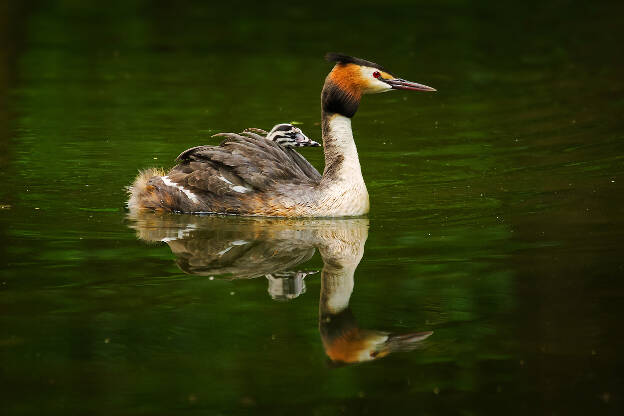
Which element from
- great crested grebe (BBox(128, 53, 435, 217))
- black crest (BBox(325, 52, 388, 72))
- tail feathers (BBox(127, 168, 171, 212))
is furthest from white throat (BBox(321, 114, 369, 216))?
tail feathers (BBox(127, 168, 171, 212))

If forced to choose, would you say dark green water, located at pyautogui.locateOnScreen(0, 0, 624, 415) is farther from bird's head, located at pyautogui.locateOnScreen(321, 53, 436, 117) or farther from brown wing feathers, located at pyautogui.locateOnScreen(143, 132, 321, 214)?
bird's head, located at pyautogui.locateOnScreen(321, 53, 436, 117)

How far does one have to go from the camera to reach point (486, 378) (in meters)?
6.62

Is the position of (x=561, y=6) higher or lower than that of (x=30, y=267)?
higher

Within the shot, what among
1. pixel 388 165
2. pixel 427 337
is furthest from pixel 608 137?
pixel 427 337

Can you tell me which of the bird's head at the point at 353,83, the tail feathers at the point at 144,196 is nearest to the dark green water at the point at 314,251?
the tail feathers at the point at 144,196

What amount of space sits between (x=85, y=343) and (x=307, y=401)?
169 centimetres

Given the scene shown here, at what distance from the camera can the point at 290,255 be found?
965 centimetres

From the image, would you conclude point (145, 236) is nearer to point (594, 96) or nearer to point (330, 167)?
point (330, 167)

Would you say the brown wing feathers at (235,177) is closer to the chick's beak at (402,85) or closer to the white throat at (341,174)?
the white throat at (341,174)

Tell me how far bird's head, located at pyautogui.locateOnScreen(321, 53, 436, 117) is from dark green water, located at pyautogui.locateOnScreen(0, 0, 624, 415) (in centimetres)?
111

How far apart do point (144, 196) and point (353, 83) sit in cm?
233

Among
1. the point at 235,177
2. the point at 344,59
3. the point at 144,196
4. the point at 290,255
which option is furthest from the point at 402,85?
the point at 144,196

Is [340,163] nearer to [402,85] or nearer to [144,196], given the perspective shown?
[402,85]

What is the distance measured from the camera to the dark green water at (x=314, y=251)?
658cm
